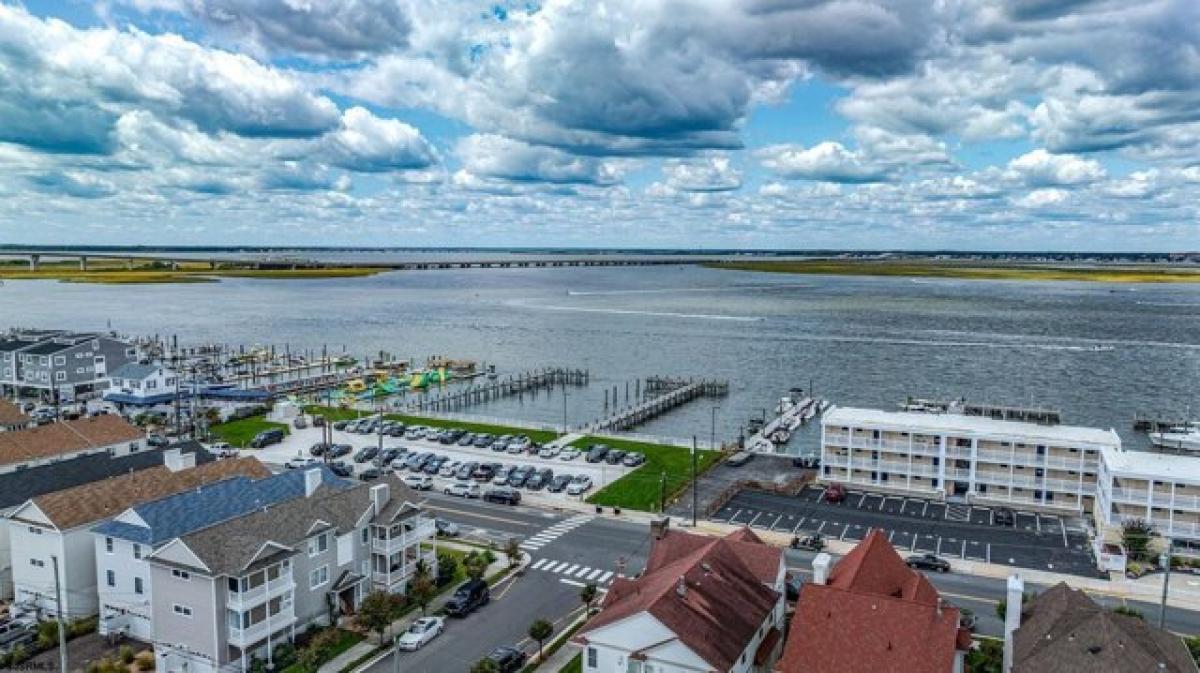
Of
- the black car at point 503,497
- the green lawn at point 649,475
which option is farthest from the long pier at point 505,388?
the black car at point 503,497

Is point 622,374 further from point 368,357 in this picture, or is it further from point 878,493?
point 878,493

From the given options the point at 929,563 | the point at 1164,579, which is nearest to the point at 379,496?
the point at 929,563

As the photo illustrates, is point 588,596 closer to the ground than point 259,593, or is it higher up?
closer to the ground

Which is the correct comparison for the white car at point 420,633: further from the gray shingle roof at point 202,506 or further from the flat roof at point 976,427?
the flat roof at point 976,427

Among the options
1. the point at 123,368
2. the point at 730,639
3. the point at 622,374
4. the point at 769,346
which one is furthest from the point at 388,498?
the point at 769,346

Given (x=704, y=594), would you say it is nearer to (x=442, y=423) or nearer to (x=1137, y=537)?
(x=1137, y=537)

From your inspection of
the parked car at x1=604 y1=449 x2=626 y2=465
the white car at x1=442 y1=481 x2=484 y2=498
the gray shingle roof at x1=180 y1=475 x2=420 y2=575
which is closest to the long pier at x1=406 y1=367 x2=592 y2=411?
the parked car at x1=604 y1=449 x2=626 y2=465

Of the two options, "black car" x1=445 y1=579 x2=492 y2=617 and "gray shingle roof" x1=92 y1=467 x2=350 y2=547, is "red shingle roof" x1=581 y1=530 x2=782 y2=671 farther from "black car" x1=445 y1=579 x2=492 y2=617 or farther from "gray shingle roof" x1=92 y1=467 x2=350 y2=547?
"gray shingle roof" x1=92 y1=467 x2=350 y2=547
